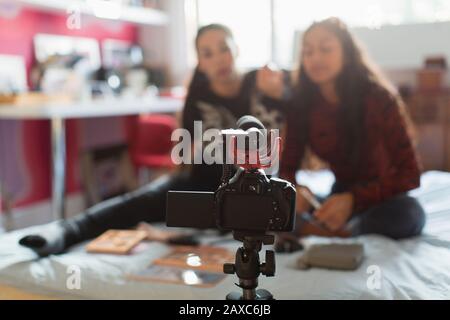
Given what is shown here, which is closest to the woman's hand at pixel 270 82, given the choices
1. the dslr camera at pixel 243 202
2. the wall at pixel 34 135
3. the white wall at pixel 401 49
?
the dslr camera at pixel 243 202

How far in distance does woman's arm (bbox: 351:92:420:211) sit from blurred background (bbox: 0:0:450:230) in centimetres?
34

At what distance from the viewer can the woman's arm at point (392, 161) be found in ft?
3.33

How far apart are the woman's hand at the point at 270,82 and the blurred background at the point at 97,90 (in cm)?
21

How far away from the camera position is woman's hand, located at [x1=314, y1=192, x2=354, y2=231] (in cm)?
108

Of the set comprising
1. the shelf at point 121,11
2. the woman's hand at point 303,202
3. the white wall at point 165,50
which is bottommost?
the woman's hand at point 303,202

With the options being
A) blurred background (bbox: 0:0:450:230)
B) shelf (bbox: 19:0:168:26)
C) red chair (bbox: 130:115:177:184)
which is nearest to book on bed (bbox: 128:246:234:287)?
blurred background (bbox: 0:0:450:230)

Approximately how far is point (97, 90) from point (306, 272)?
1.53 meters

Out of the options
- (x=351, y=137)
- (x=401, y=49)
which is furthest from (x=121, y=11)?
(x=351, y=137)

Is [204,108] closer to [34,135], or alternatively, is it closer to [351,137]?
[351,137]

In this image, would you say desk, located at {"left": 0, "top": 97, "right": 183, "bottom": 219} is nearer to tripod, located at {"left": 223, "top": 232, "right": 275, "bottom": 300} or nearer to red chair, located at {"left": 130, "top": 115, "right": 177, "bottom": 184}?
red chair, located at {"left": 130, "top": 115, "right": 177, "bottom": 184}

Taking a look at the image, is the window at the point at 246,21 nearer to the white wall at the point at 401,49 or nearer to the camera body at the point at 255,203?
the camera body at the point at 255,203

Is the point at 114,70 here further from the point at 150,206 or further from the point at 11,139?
the point at 150,206

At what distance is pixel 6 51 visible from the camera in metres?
2.03
